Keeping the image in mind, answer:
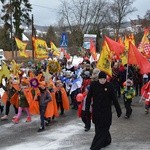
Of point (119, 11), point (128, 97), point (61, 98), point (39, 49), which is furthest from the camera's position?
point (119, 11)

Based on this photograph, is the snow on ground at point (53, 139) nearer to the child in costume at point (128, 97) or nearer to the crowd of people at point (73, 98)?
the crowd of people at point (73, 98)

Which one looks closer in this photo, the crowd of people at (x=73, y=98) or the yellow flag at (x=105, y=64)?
the crowd of people at (x=73, y=98)

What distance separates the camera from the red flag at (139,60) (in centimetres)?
1243

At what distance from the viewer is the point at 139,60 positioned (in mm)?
12531

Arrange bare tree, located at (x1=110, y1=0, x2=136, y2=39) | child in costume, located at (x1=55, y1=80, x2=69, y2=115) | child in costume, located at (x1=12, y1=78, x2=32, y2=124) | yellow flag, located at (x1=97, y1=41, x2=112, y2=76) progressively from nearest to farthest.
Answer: child in costume, located at (x1=12, y1=78, x2=32, y2=124) → yellow flag, located at (x1=97, y1=41, x2=112, y2=76) → child in costume, located at (x1=55, y1=80, x2=69, y2=115) → bare tree, located at (x1=110, y1=0, x2=136, y2=39)

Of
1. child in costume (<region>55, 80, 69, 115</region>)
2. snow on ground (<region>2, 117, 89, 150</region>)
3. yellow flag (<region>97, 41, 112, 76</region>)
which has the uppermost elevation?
yellow flag (<region>97, 41, 112, 76</region>)

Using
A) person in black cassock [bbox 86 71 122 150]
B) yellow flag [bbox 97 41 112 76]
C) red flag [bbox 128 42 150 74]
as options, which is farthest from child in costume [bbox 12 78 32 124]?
person in black cassock [bbox 86 71 122 150]

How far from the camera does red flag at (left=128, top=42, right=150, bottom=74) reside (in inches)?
489

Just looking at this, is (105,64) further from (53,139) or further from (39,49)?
(39,49)

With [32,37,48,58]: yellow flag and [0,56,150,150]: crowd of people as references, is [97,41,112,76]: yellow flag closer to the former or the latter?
[0,56,150,150]: crowd of people

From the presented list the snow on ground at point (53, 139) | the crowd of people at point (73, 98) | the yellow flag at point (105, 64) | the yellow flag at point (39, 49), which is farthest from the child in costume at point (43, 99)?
the yellow flag at point (39, 49)

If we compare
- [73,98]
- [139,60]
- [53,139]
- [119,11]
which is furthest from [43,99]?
[119,11]

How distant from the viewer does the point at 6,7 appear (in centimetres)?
5869

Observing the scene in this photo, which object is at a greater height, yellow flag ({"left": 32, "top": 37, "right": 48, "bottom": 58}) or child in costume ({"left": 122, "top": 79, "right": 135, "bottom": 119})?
yellow flag ({"left": 32, "top": 37, "right": 48, "bottom": 58})
